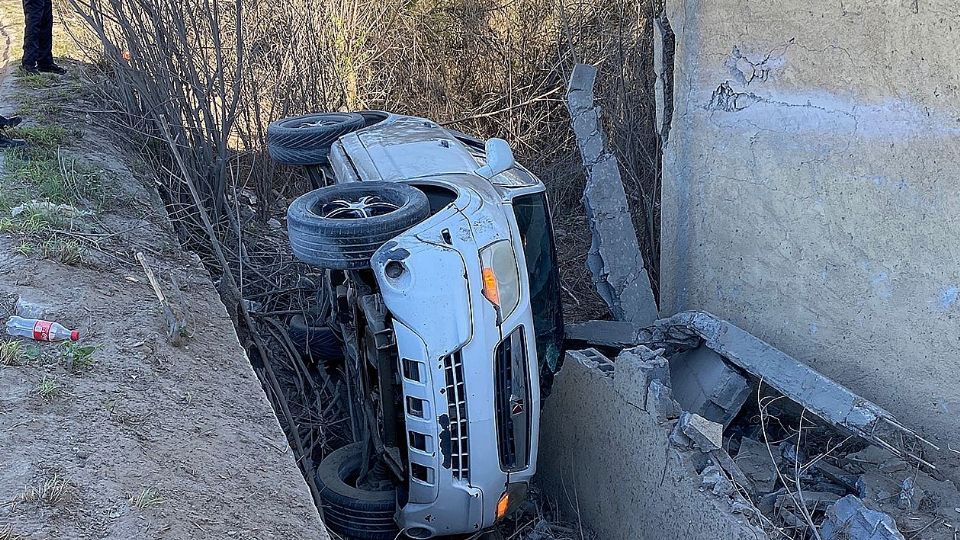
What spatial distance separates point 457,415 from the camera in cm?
394

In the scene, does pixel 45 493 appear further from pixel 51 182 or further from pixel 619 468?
pixel 51 182

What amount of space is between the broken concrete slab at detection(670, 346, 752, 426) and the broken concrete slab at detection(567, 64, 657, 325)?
724 mm

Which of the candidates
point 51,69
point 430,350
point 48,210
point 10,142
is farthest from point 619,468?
point 51,69

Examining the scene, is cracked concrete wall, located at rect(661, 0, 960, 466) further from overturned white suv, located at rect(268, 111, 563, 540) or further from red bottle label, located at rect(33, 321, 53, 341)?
red bottle label, located at rect(33, 321, 53, 341)

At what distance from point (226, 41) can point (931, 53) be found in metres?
6.32

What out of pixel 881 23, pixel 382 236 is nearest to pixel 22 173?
pixel 382 236

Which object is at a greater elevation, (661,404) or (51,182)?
(51,182)

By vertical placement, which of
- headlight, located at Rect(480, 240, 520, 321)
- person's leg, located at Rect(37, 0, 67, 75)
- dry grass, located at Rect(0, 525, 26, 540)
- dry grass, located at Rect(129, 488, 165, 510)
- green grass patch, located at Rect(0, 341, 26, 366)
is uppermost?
person's leg, located at Rect(37, 0, 67, 75)

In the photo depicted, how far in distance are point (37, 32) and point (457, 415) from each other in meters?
8.33

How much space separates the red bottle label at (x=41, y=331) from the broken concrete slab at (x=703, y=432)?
2.91 m

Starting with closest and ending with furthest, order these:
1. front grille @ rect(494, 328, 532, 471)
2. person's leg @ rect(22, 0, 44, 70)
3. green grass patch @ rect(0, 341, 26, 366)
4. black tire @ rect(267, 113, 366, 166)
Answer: green grass patch @ rect(0, 341, 26, 366), front grille @ rect(494, 328, 532, 471), black tire @ rect(267, 113, 366, 166), person's leg @ rect(22, 0, 44, 70)

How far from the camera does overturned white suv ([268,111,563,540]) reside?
12.8 feet

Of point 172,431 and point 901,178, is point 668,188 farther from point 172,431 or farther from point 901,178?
point 172,431

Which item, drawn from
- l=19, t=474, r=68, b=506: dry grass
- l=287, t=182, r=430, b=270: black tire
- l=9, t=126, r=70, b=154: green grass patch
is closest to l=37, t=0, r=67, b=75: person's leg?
l=9, t=126, r=70, b=154: green grass patch
